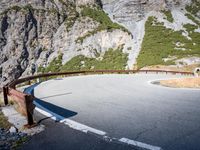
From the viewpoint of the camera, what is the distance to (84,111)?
933 centimetres

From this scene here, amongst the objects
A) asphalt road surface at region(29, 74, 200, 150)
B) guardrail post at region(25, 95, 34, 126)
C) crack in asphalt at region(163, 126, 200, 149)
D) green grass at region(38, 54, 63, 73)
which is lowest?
green grass at region(38, 54, 63, 73)

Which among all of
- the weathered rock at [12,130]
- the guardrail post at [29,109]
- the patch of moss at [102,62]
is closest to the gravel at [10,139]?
the weathered rock at [12,130]

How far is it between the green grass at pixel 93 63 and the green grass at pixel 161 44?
473 centimetres

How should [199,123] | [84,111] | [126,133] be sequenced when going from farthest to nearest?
[84,111] < [199,123] < [126,133]

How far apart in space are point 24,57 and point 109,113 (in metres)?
64.1

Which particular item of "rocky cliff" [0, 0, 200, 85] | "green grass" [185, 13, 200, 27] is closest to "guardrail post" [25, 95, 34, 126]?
"rocky cliff" [0, 0, 200, 85]

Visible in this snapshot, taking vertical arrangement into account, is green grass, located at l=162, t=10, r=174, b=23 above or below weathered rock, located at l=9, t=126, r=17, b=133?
above

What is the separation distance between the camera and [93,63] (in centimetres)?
6375

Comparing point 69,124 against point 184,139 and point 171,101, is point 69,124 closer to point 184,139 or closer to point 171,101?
point 184,139

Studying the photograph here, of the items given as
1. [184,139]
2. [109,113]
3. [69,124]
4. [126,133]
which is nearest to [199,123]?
[184,139]

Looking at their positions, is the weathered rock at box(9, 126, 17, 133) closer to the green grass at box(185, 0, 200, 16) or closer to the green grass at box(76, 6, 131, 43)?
the green grass at box(76, 6, 131, 43)

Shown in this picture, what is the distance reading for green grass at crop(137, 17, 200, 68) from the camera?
5631cm

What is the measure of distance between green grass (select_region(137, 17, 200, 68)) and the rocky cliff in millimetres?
900

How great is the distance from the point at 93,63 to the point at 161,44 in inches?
683
